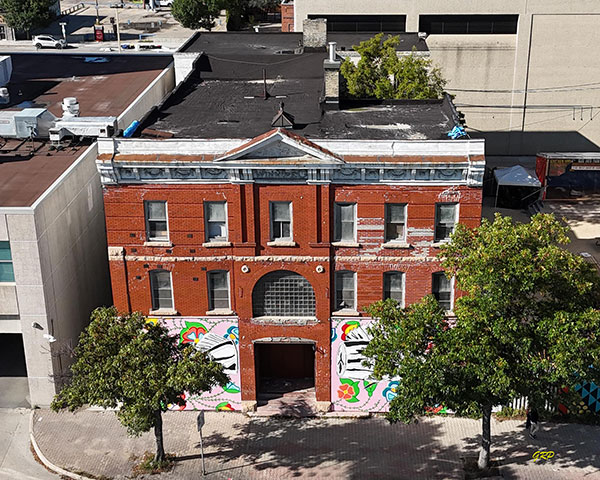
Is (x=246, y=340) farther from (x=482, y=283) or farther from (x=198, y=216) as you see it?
(x=482, y=283)

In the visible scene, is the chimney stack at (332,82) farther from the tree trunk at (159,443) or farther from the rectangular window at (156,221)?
the tree trunk at (159,443)

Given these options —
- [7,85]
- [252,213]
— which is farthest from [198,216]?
[7,85]

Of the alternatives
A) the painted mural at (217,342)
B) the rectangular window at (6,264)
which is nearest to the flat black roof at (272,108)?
the rectangular window at (6,264)

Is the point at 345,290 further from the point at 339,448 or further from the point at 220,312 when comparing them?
the point at 339,448

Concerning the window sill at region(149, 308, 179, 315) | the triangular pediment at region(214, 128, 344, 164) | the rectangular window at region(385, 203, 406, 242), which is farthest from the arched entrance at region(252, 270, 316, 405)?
the triangular pediment at region(214, 128, 344, 164)

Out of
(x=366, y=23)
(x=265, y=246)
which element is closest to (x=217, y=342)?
(x=265, y=246)

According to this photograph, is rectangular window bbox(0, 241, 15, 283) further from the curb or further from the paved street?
the curb
